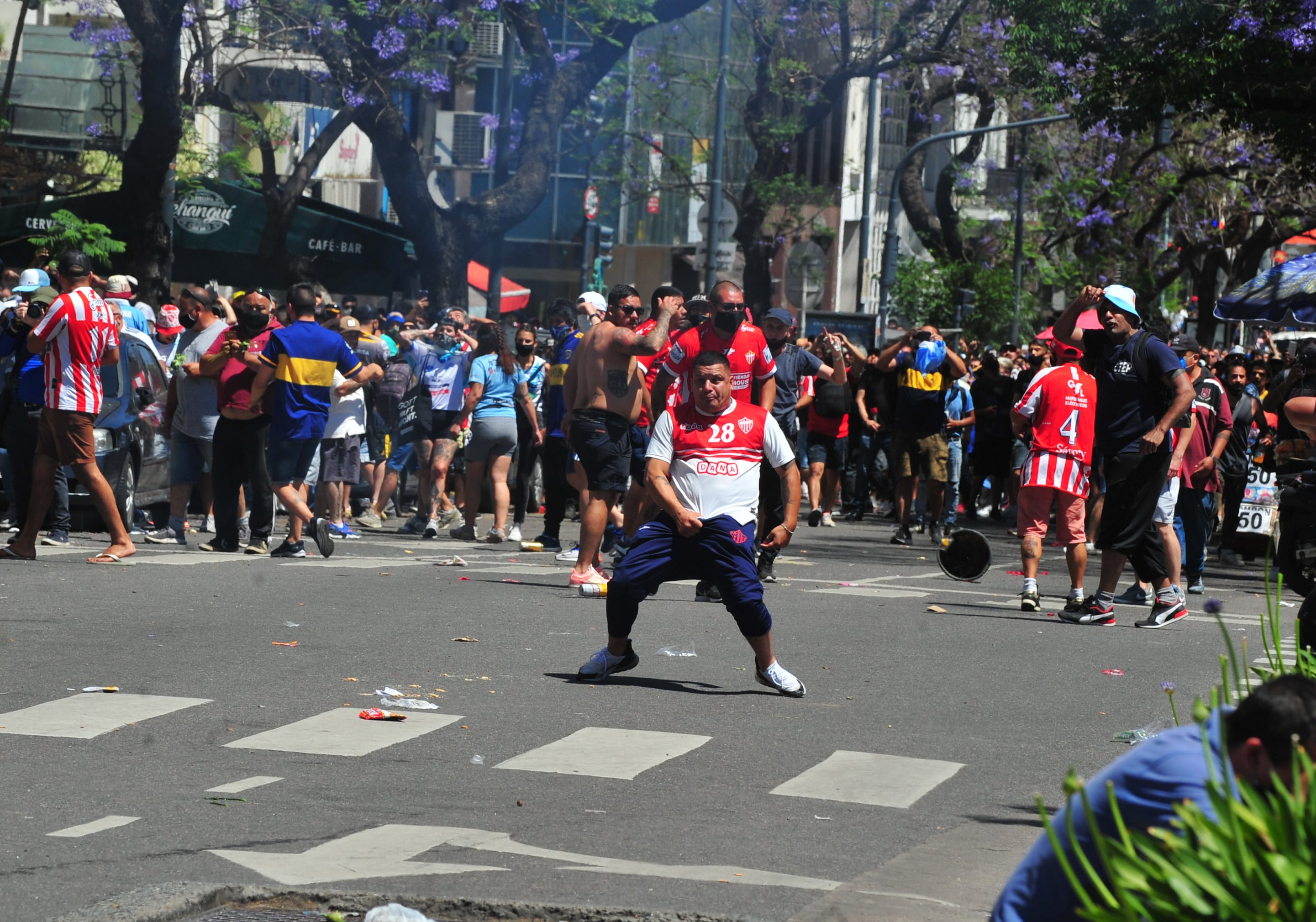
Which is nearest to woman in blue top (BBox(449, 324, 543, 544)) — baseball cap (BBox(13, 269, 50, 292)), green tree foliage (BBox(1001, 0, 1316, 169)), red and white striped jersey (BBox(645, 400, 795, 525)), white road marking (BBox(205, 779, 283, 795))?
baseball cap (BBox(13, 269, 50, 292))

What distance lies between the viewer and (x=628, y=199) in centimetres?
4678

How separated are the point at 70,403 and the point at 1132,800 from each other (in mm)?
10506

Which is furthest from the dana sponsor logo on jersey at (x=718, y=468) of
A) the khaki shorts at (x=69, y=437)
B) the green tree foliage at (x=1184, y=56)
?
the green tree foliage at (x=1184, y=56)

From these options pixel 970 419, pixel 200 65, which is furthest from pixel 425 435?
pixel 200 65

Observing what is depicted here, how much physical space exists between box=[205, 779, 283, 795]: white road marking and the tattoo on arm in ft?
20.8

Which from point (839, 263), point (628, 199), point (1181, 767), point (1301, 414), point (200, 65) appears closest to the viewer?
point (1181, 767)

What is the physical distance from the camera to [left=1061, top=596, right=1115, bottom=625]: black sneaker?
12297mm

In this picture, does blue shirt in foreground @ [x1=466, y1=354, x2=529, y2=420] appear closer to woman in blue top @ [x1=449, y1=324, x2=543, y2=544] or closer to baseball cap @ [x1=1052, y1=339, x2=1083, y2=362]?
woman in blue top @ [x1=449, y1=324, x2=543, y2=544]

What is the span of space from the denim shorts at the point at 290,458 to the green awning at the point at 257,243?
1475 centimetres

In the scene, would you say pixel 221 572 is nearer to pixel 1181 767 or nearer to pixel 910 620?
pixel 910 620

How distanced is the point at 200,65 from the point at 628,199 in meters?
14.6

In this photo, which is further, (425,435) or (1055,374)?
(425,435)

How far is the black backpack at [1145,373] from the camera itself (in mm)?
11734

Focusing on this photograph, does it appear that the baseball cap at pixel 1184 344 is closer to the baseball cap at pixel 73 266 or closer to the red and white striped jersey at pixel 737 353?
the red and white striped jersey at pixel 737 353
